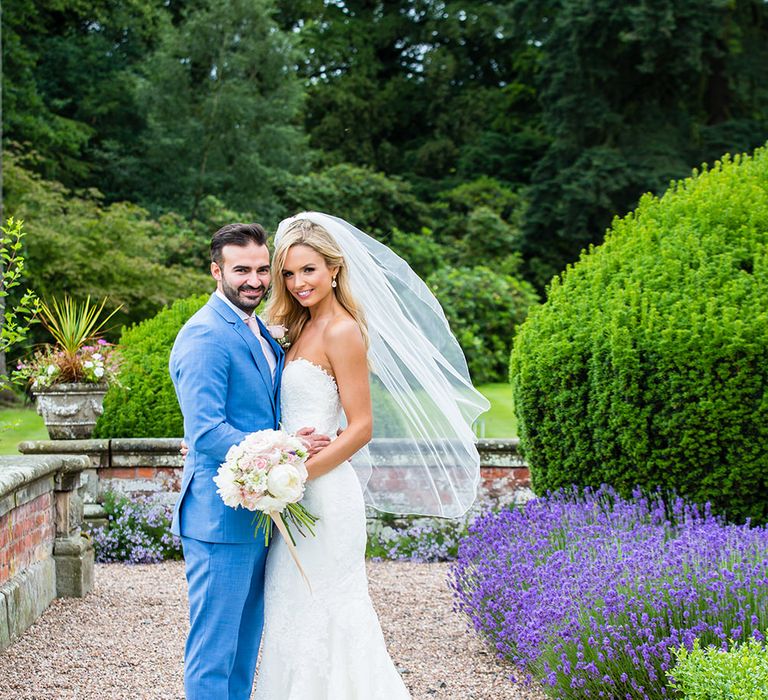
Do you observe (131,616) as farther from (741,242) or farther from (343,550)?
(741,242)

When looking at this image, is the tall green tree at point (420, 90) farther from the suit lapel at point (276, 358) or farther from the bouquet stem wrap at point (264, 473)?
the bouquet stem wrap at point (264, 473)

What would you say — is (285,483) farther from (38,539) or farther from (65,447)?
(65,447)

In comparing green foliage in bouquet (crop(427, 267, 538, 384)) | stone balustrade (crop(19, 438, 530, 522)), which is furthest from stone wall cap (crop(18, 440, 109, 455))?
green foliage in bouquet (crop(427, 267, 538, 384))

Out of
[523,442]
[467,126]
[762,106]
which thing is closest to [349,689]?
[523,442]

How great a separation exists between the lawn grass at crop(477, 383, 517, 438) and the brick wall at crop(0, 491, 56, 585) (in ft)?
18.4

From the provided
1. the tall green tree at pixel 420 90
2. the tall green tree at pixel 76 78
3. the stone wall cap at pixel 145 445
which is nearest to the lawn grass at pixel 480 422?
the stone wall cap at pixel 145 445

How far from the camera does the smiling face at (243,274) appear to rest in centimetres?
→ 341

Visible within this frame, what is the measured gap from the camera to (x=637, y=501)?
546 cm

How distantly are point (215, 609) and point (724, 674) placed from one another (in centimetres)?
167

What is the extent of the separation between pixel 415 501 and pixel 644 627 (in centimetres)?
128

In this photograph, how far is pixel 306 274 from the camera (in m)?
3.58

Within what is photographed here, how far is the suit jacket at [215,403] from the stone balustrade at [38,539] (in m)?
1.76

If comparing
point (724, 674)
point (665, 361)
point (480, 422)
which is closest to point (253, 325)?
point (724, 674)

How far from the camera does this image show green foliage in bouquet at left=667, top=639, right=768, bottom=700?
9.72ft
